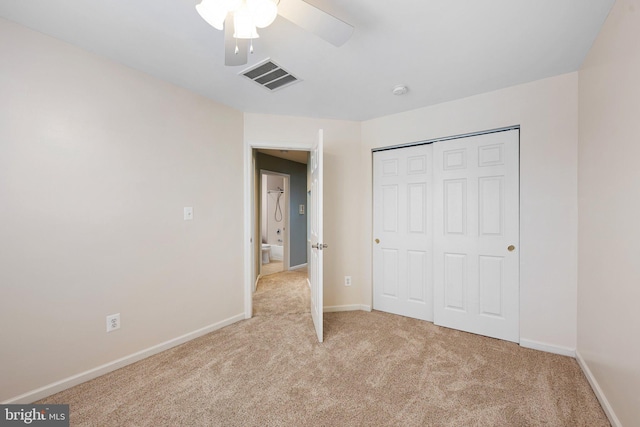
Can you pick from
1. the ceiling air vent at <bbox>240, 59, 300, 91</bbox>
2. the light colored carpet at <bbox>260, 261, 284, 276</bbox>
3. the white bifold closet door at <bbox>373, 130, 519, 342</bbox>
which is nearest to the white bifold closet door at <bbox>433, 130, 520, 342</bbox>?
the white bifold closet door at <bbox>373, 130, 519, 342</bbox>

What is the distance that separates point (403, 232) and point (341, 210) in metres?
0.78

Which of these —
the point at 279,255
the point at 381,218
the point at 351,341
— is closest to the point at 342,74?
the point at 381,218

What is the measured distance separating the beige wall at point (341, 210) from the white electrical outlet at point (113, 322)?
2.03m

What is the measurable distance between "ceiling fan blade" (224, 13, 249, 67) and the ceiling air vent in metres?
0.52

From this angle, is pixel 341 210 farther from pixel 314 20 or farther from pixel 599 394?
pixel 599 394

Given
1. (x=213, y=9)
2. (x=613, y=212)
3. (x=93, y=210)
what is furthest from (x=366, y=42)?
(x=93, y=210)

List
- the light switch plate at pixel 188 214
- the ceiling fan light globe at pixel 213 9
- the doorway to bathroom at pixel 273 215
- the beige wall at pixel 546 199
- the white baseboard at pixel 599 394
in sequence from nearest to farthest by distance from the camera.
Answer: the ceiling fan light globe at pixel 213 9
the white baseboard at pixel 599 394
the beige wall at pixel 546 199
the light switch plate at pixel 188 214
the doorway to bathroom at pixel 273 215

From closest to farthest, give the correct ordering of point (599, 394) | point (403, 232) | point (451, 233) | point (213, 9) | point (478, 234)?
point (213, 9)
point (599, 394)
point (478, 234)
point (451, 233)
point (403, 232)

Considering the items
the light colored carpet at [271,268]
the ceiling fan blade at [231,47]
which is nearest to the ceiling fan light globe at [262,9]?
the ceiling fan blade at [231,47]

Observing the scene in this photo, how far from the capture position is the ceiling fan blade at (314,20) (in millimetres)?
1188

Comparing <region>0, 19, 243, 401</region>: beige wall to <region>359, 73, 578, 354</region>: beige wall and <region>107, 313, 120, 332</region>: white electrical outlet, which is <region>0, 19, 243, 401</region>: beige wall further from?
<region>359, 73, 578, 354</region>: beige wall

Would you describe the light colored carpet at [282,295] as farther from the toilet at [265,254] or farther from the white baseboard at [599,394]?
the white baseboard at [599,394]

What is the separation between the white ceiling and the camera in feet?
4.88

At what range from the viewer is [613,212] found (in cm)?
154
